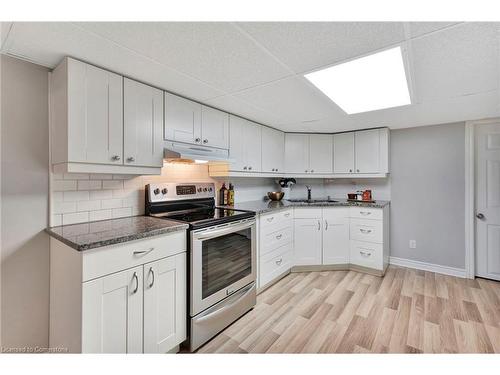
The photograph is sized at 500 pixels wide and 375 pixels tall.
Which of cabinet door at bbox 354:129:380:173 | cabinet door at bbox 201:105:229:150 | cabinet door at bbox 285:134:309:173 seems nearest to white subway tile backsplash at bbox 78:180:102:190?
cabinet door at bbox 201:105:229:150

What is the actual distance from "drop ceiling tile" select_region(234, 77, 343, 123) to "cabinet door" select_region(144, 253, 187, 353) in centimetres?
150

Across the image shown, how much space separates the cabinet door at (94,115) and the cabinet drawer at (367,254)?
301 centimetres

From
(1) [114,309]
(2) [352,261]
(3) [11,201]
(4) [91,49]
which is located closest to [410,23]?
(4) [91,49]

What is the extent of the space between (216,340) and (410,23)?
239 cm

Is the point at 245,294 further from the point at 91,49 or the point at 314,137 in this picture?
the point at 314,137

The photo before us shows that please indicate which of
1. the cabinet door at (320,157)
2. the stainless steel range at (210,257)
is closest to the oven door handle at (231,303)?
the stainless steel range at (210,257)

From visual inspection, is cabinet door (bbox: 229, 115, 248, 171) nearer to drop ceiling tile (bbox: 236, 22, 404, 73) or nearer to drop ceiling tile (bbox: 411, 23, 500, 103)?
drop ceiling tile (bbox: 236, 22, 404, 73)

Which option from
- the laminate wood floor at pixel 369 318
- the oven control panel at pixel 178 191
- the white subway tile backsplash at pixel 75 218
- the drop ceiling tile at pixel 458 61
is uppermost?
the drop ceiling tile at pixel 458 61

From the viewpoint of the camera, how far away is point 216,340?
1.87m

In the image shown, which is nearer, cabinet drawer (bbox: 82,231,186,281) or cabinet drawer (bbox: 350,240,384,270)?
cabinet drawer (bbox: 82,231,186,281)

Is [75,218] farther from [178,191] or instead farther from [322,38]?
[322,38]

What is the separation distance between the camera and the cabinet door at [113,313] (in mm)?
1294

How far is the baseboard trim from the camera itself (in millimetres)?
3089

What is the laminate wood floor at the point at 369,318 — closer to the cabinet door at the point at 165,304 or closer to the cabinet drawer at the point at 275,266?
the cabinet drawer at the point at 275,266
